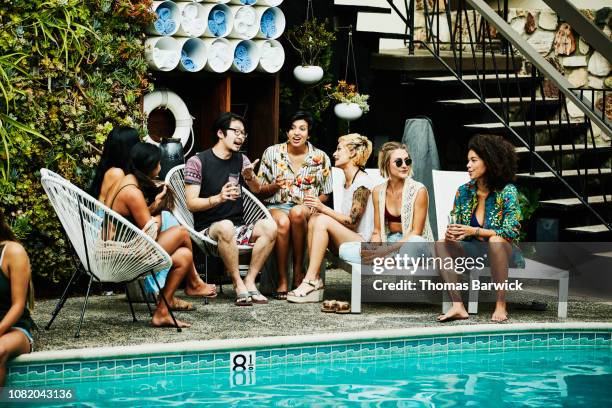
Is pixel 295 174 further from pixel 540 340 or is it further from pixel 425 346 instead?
pixel 540 340

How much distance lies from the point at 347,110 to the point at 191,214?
6.47ft

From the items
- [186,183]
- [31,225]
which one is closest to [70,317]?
[31,225]

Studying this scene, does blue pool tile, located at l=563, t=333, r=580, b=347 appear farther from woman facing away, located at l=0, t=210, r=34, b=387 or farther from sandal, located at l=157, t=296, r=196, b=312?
woman facing away, located at l=0, t=210, r=34, b=387

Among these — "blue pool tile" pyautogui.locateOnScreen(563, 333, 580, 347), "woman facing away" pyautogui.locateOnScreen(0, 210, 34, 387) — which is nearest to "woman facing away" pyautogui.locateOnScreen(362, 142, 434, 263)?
"blue pool tile" pyautogui.locateOnScreen(563, 333, 580, 347)

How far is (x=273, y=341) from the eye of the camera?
5684 millimetres

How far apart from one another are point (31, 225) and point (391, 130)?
3.50m

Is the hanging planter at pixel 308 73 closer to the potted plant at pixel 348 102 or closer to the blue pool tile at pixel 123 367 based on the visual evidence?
the potted plant at pixel 348 102

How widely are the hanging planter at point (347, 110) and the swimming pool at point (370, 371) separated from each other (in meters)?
2.84

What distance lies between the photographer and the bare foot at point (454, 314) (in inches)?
257

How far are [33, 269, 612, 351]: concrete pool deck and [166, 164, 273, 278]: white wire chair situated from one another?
1.21 ft

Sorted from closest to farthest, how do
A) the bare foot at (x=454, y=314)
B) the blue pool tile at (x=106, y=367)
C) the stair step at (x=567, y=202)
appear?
the blue pool tile at (x=106, y=367) → the bare foot at (x=454, y=314) → the stair step at (x=567, y=202)

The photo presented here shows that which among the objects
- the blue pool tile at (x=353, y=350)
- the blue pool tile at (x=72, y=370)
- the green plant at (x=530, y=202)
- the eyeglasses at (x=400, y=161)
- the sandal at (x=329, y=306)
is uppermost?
the eyeglasses at (x=400, y=161)

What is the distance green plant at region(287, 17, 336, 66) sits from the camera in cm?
852

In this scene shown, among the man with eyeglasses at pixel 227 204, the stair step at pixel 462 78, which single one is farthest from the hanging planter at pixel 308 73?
the man with eyeglasses at pixel 227 204
